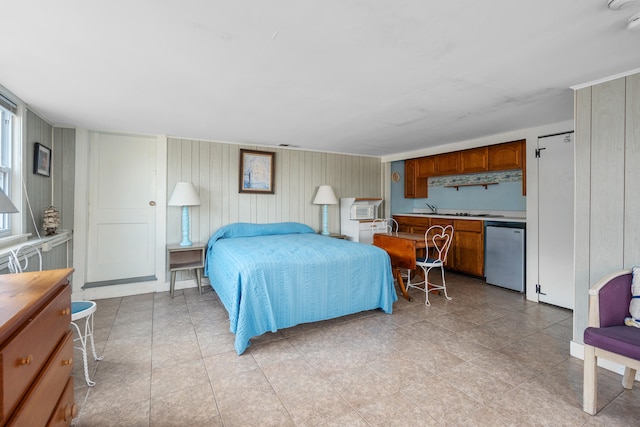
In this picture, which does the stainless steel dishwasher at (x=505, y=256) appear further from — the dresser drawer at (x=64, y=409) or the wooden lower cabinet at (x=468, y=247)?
the dresser drawer at (x=64, y=409)

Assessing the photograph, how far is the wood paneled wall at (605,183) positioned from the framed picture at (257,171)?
366cm

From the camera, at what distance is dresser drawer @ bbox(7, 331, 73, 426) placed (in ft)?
3.08

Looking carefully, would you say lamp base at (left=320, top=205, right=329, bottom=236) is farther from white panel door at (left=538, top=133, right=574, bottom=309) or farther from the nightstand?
white panel door at (left=538, top=133, right=574, bottom=309)

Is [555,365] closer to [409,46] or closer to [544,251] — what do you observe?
[544,251]

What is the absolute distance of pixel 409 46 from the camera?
1747 millimetres

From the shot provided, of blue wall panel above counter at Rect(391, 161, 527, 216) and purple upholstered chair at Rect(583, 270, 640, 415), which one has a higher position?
blue wall panel above counter at Rect(391, 161, 527, 216)

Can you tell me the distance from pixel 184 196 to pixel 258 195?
1.15 m

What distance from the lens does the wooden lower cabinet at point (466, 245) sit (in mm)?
4480

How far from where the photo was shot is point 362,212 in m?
5.12

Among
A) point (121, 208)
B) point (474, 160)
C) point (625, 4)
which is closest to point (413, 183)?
point (474, 160)

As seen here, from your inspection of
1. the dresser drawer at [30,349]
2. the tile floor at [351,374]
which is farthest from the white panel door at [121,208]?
the dresser drawer at [30,349]

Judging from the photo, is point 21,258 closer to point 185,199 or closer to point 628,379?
point 185,199

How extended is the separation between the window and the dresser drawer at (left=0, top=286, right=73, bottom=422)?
6.42 ft

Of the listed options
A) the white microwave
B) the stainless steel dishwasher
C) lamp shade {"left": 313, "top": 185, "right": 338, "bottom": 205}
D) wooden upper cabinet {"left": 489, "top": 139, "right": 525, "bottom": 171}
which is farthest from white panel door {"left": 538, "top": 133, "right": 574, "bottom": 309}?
lamp shade {"left": 313, "top": 185, "right": 338, "bottom": 205}
